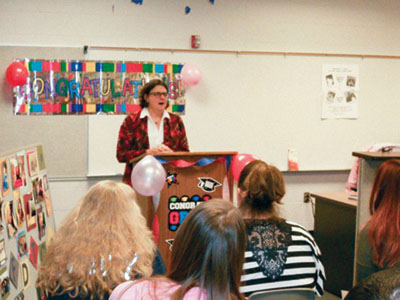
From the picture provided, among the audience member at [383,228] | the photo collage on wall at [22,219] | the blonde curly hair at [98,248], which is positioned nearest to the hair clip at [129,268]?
the blonde curly hair at [98,248]

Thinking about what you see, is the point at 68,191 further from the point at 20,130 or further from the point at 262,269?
the point at 262,269

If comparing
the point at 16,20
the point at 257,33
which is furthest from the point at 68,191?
the point at 257,33

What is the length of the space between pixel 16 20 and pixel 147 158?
259cm

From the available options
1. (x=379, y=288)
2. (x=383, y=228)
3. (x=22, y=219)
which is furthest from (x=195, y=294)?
(x=22, y=219)

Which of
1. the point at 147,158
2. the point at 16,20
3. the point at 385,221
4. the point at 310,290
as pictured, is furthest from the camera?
the point at 16,20

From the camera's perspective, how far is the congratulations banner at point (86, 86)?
4969 millimetres

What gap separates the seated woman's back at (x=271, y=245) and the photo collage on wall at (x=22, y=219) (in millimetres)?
1063

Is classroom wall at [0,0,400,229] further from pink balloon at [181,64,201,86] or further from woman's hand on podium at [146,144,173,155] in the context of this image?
woman's hand on podium at [146,144,173,155]

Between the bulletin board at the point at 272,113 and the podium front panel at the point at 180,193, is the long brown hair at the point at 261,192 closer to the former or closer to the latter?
the podium front panel at the point at 180,193

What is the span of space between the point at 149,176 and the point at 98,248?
117 cm

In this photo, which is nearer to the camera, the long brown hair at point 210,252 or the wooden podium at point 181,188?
the long brown hair at point 210,252

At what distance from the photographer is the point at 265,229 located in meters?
2.10

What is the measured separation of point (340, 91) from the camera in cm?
582

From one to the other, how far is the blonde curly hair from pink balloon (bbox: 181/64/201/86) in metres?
3.22
